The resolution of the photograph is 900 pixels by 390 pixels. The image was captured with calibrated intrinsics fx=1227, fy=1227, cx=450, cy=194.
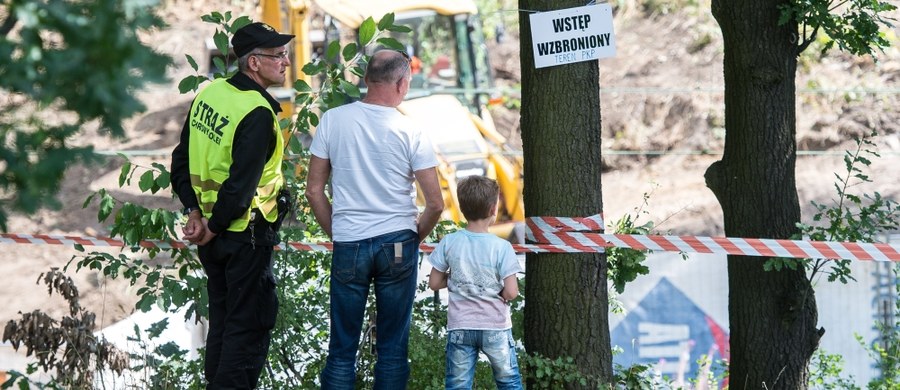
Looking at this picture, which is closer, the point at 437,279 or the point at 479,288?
the point at 479,288

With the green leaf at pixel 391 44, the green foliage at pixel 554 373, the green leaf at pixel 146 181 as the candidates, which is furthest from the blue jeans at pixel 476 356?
the green leaf at pixel 146 181

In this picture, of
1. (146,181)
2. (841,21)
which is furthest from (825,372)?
(146,181)

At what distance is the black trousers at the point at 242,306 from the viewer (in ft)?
16.8

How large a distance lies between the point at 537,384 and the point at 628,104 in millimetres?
13844

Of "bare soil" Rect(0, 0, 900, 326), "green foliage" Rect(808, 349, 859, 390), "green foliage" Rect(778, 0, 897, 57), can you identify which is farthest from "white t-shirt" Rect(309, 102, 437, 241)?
"bare soil" Rect(0, 0, 900, 326)

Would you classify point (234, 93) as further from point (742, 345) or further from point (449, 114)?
point (449, 114)

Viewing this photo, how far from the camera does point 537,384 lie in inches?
227

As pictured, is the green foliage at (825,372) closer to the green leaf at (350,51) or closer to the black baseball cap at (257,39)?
the green leaf at (350,51)

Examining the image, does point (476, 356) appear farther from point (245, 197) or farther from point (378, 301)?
point (245, 197)

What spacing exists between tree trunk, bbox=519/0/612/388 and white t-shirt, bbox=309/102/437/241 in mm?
761

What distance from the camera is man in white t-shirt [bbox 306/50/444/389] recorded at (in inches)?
204

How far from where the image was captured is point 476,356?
5.34 m

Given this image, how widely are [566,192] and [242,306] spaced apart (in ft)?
5.31

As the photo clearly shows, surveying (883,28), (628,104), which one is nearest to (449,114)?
(628,104)
